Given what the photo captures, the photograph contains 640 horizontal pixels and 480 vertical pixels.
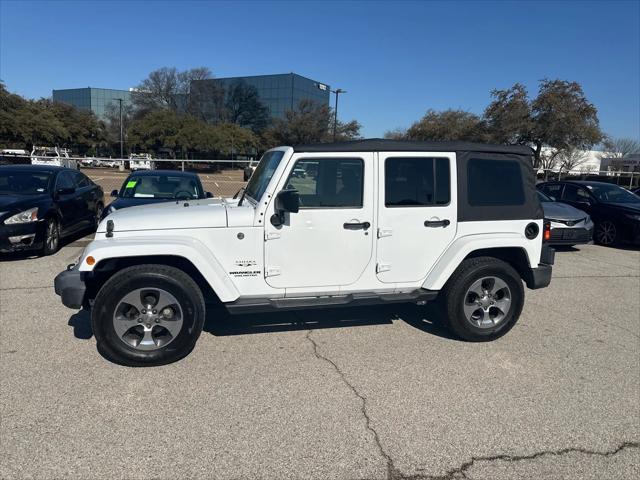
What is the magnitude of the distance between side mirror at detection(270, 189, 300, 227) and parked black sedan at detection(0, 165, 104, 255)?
5.43m

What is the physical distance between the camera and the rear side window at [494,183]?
4402mm

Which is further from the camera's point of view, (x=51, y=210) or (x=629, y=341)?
(x=51, y=210)

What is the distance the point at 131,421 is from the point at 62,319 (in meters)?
2.40

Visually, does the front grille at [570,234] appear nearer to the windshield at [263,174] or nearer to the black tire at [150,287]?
the windshield at [263,174]

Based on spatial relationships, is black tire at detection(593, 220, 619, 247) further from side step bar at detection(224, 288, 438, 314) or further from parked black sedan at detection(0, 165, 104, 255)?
parked black sedan at detection(0, 165, 104, 255)

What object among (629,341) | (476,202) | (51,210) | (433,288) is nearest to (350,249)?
(433,288)

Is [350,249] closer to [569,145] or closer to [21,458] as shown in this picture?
[21,458]

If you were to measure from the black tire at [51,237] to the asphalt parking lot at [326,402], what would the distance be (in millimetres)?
2811

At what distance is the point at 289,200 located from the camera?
3758 mm

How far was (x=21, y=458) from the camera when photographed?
2646 mm

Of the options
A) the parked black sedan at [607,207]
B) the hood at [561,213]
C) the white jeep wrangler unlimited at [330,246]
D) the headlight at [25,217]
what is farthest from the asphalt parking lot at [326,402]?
the parked black sedan at [607,207]

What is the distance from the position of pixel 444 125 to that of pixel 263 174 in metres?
43.8

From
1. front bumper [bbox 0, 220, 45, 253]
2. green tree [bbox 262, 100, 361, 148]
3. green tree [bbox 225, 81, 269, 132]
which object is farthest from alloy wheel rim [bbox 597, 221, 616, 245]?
green tree [bbox 225, 81, 269, 132]

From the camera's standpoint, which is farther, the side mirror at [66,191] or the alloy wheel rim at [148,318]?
the side mirror at [66,191]
